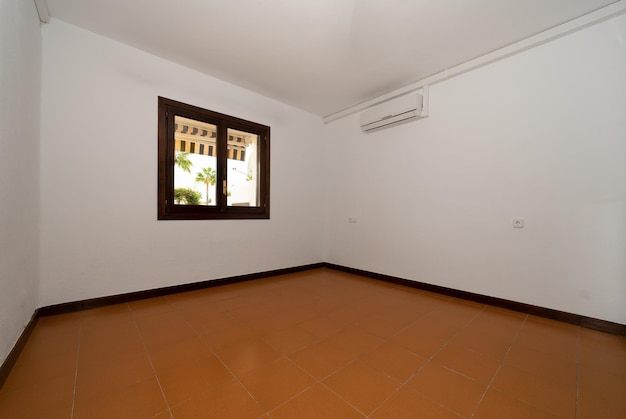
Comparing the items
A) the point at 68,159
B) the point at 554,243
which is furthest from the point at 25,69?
the point at 554,243

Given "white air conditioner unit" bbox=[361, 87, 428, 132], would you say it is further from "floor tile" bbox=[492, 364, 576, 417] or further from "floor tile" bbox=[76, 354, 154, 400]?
"floor tile" bbox=[76, 354, 154, 400]

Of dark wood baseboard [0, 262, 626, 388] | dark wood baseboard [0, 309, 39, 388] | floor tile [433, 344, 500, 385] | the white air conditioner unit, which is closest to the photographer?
dark wood baseboard [0, 309, 39, 388]

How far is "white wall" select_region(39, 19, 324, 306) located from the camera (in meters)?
2.56

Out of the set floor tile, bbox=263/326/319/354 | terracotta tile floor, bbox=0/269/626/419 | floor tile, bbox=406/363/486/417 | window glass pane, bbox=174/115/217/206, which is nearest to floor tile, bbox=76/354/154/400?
terracotta tile floor, bbox=0/269/626/419

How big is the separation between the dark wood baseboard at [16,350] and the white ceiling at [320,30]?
293 cm

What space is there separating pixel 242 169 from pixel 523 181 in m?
3.74

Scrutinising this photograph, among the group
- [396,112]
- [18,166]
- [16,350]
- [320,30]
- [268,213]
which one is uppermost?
[320,30]

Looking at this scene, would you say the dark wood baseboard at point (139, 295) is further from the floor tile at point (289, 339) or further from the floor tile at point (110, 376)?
the floor tile at point (289, 339)

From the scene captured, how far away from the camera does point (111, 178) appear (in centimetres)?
285

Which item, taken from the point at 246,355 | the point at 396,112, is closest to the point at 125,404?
the point at 246,355

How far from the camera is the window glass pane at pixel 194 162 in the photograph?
3.37m

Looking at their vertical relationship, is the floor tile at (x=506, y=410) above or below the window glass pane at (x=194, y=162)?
below

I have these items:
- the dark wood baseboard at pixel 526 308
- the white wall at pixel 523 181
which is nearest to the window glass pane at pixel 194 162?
the white wall at pixel 523 181

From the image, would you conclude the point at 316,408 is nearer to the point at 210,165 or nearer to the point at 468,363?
the point at 468,363
